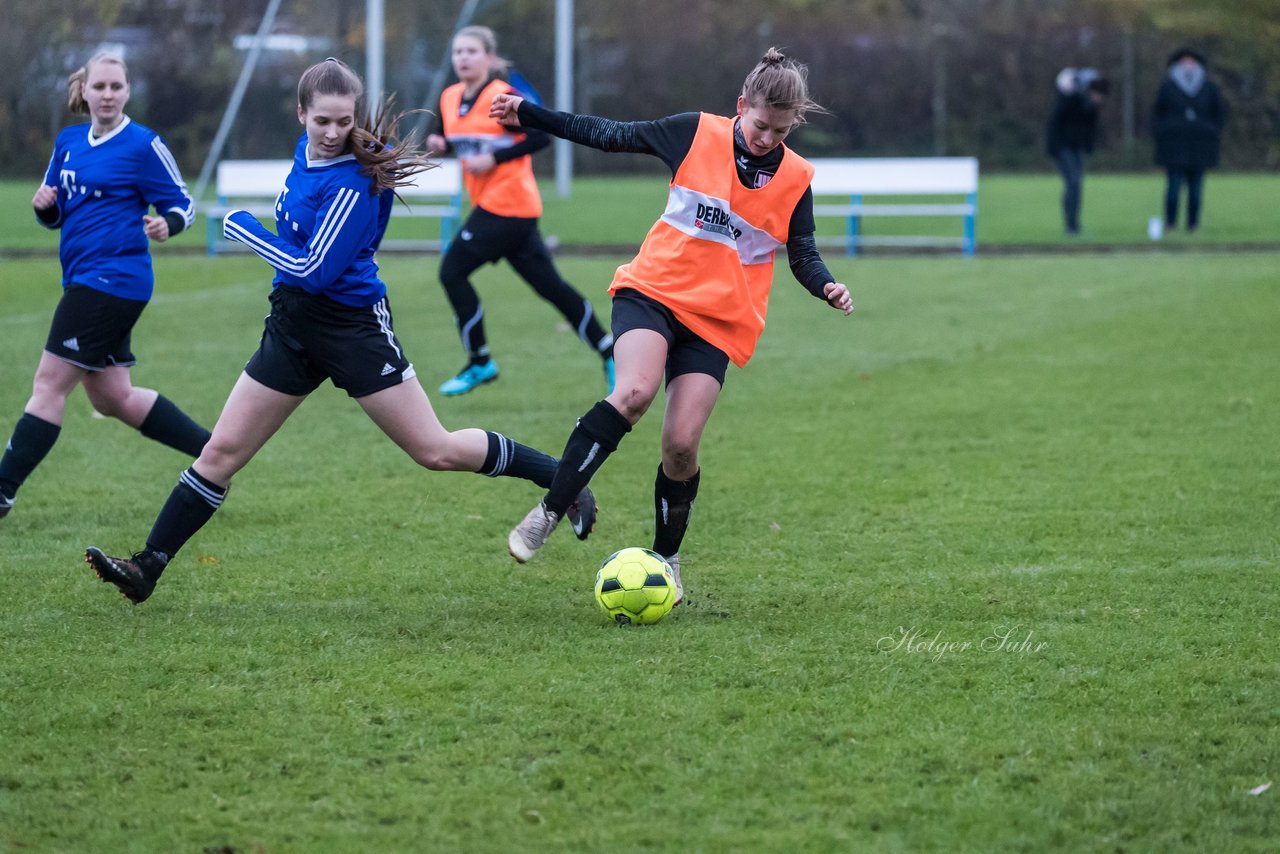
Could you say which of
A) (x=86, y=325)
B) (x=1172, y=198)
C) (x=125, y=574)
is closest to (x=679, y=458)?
(x=125, y=574)

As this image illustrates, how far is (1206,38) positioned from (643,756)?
35.5 m

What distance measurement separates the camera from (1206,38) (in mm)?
35562

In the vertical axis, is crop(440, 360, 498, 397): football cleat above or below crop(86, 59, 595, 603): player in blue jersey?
below

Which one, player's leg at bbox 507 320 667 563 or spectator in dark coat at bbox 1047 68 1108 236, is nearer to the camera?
player's leg at bbox 507 320 667 563

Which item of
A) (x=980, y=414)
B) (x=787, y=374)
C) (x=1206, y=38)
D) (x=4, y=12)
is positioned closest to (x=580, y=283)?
(x=787, y=374)

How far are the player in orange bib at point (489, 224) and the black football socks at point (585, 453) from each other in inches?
195

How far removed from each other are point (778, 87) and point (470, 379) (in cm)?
556

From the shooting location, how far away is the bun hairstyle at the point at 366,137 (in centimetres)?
491

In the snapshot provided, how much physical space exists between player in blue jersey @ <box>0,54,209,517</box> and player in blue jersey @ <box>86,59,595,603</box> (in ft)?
4.63

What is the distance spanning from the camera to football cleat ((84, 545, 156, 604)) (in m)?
5.08

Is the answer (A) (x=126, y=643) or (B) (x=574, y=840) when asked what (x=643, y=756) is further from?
(A) (x=126, y=643)

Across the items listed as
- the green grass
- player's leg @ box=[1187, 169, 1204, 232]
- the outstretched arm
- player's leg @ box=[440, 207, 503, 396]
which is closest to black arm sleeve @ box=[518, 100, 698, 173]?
the outstretched arm

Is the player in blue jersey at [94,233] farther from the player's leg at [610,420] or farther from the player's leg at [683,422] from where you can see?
the player's leg at [683,422]

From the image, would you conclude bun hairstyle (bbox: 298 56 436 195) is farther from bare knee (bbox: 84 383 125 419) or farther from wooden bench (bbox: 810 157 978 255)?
wooden bench (bbox: 810 157 978 255)
